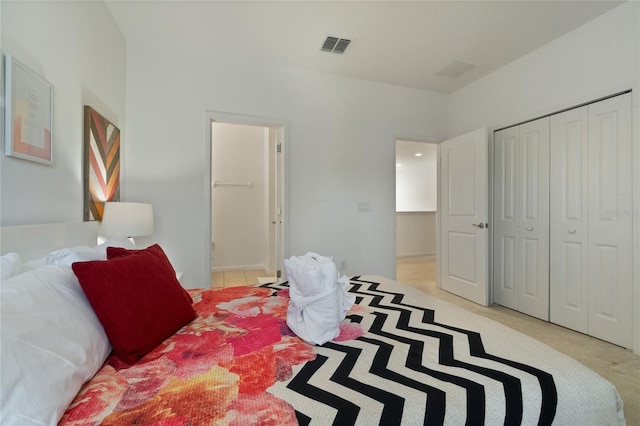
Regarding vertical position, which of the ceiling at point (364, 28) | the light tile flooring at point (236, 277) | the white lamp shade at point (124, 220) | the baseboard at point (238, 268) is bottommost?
the light tile flooring at point (236, 277)

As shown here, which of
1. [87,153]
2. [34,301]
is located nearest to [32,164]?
[87,153]

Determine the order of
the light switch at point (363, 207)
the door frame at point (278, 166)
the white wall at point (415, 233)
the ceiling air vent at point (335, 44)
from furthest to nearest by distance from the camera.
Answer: the white wall at point (415, 233)
the light switch at point (363, 207)
the door frame at point (278, 166)
the ceiling air vent at point (335, 44)

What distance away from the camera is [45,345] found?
728mm

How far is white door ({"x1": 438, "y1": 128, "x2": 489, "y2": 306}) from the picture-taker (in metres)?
3.26

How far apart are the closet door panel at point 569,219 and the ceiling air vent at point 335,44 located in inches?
83.1

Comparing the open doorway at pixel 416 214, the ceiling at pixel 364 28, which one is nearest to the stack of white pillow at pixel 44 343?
the ceiling at pixel 364 28

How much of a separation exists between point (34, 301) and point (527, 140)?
3801 mm

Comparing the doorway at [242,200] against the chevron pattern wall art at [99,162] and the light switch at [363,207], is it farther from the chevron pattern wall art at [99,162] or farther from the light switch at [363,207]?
the chevron pattern wall art at [99,162]

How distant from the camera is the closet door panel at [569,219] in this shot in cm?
254

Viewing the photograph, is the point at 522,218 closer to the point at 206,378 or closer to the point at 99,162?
the point at 206,378

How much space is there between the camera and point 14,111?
1.21 m

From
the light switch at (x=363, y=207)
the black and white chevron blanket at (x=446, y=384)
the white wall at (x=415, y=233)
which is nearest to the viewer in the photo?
the black and white chevron blanket at (x=446, y=384)

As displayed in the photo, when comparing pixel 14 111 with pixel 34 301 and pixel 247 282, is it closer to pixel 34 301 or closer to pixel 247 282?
pixel 34 301

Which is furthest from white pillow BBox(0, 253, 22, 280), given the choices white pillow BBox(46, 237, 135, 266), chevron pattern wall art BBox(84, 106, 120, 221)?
chevron pattern wall art BBox(84, 106, 120, 221)
